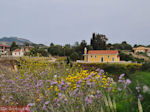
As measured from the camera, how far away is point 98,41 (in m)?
51.5

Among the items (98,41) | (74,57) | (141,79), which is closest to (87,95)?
(141,79)

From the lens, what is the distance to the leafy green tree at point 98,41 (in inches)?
1989

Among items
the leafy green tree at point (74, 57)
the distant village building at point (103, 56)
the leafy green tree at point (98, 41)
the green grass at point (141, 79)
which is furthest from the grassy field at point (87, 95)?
the leafy green tree at point (98, 41)

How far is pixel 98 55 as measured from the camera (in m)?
37.7

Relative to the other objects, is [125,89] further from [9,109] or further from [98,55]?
[98,55]

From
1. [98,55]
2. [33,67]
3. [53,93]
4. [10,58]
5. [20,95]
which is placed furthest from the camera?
[98,55]

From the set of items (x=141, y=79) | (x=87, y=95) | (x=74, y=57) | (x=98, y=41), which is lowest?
(x=74, y=57)

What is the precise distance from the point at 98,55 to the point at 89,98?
35050 mm

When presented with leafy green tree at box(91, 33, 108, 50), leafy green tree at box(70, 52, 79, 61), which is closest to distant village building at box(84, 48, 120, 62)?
leafy green tree at box(70, 52, 79, 61)

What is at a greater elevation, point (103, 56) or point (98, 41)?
point (98, 41)

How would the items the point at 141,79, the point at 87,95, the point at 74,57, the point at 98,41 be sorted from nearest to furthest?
1. the point at 87,95
2. the point at 141,79
3. the point at 74,57
4. the point at 98,41

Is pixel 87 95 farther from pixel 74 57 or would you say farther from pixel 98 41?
pixel 98 41

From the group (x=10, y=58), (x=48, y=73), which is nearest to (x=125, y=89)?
(x=48, y=73)

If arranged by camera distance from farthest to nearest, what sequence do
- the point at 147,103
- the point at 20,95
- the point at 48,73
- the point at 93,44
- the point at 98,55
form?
1. the point at 93,44
2. the point at 98,55
3. the point at 48,73
4. the point at 20,95
5. the point at 147,103
